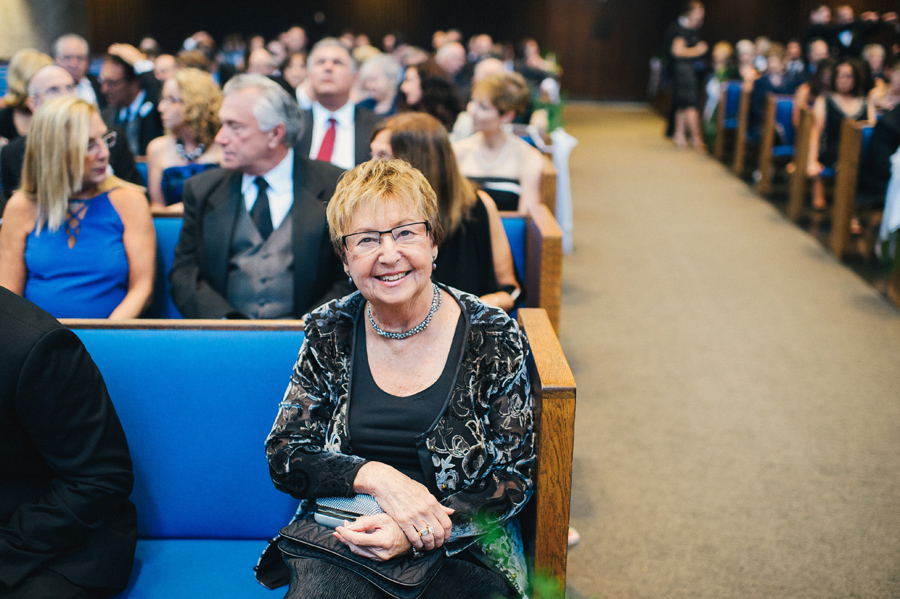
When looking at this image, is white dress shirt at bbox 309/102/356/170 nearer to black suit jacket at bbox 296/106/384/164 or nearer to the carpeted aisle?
black suit jacket at bbox 296/106/384/164

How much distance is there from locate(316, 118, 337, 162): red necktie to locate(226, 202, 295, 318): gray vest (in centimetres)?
136

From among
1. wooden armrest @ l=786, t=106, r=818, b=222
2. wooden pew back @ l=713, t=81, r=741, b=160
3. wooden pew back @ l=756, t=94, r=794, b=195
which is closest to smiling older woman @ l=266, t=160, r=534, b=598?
wooden armrest @ l=786, t=106, r=818, b=222

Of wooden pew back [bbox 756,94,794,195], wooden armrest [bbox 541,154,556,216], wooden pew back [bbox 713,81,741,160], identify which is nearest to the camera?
wooden armrest [bbox 541,154,556,216]

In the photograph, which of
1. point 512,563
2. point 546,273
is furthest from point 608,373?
point 512,563

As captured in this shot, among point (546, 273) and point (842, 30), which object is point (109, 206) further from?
point (842, 30)

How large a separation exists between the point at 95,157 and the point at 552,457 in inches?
66.9

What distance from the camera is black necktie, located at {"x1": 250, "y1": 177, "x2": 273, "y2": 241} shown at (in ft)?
8.24

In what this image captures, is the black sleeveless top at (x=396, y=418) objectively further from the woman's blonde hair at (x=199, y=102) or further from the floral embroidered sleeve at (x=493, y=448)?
the woman's blonde hair at (x=199, y=102)

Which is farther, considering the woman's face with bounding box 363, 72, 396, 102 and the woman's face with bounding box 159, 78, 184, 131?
the woman's face with bounding box 363, 72, 396, 102

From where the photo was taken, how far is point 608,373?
3793mm

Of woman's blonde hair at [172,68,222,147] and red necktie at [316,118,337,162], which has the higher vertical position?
woman's blonde hair at [172,68,222,147]

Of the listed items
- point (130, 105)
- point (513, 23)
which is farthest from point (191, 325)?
point (513, 23)

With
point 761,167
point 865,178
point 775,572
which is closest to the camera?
point 775,572

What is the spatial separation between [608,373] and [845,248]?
2.82m
